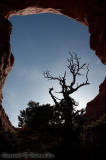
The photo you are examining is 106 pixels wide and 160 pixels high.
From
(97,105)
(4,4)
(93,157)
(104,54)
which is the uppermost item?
(4,4)

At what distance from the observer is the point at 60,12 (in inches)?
1241

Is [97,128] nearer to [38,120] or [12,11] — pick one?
[38,120]

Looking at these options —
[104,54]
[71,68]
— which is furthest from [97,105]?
[71,68]

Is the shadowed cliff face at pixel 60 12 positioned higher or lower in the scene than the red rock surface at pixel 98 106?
higher

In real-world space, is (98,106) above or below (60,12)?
below

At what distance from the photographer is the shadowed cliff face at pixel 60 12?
73.2 feet

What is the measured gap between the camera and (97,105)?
1346 inches

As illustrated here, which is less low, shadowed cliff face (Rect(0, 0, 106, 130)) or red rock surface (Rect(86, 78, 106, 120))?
shadowed cliff face (Rect(0, 0, 106, 130))

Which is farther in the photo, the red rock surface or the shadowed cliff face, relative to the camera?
the red rock surface

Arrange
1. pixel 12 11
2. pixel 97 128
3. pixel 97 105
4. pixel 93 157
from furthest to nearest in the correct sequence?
pixel 97 105
pixel 12 11
pixel 97 128
pixel 93 157

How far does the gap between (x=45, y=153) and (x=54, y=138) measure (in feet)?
7.74

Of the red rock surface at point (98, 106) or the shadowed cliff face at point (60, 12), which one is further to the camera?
the red rock surface at point (98, 106)

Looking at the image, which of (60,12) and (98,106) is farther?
(98,106)

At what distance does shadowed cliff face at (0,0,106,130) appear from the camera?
2231cm
